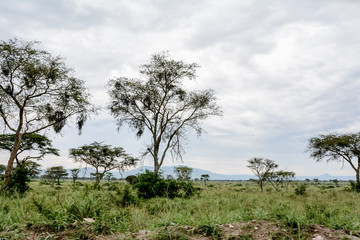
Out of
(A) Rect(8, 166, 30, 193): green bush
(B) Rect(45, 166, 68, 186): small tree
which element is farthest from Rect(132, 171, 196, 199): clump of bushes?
(B) Rect(45, 166, 68, 186): small tree

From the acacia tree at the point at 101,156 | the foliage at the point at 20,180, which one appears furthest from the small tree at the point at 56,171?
the foliage at the point at 20,180

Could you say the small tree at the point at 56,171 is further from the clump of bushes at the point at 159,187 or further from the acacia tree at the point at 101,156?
the clump of bushes at the point at 159,187

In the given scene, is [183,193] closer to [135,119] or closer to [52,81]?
[135,119]

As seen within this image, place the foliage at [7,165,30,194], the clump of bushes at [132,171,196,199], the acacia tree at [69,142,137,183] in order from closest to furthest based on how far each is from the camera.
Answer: the clump of bushes at [132,171,196,199] → the foliage at [7,165,30,194] → the acacia tree at [69,142,137,183]

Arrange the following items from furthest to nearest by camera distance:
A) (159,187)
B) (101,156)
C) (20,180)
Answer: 1. (101,156)
2. (20,180)
3. (159,187)

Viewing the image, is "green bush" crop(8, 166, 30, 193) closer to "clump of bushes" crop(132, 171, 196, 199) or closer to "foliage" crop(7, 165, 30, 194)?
"foliage" crop(7, 165, 30, 194)

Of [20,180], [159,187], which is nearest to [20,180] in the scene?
[20,180]

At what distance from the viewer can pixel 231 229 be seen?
3.51 meters

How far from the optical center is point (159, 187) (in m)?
13.3

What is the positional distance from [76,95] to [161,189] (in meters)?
10.4

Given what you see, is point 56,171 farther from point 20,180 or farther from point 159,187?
point 159,187

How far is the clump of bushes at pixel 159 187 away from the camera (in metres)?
13.0

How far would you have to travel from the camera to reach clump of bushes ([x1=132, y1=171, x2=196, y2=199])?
13026mm

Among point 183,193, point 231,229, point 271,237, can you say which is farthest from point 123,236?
point 183,193
